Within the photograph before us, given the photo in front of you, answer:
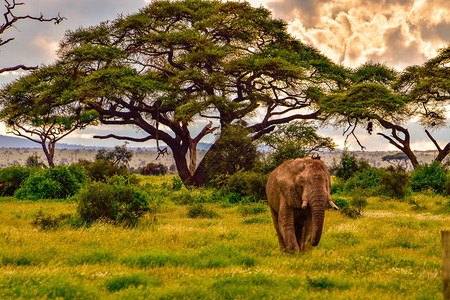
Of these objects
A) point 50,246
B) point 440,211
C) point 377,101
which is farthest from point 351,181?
point 50,246

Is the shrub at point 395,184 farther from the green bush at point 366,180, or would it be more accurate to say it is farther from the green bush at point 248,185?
the green bush at point 248,185

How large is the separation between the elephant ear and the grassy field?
1087mm

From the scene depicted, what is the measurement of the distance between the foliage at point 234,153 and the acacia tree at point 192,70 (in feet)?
10.9

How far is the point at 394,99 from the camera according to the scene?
30.5 metres

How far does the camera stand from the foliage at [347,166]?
97.2 feet

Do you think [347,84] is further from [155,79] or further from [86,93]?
[86,93]

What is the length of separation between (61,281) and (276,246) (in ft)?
16.5

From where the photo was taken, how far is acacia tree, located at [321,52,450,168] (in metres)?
Result: 30.3

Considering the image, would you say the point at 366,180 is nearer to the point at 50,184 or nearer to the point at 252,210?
the point at 252,210

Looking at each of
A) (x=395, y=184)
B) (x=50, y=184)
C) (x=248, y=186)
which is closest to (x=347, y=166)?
(x=395, y=184)

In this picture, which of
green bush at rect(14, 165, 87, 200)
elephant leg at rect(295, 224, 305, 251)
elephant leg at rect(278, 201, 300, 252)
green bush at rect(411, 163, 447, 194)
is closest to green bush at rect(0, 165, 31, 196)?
green bush at rect(14, 165, 87, 200)

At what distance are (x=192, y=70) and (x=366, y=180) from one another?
47.1 ft

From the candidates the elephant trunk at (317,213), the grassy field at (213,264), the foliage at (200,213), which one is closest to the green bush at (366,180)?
the foliage at (200,213)

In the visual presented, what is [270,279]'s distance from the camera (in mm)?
6371
